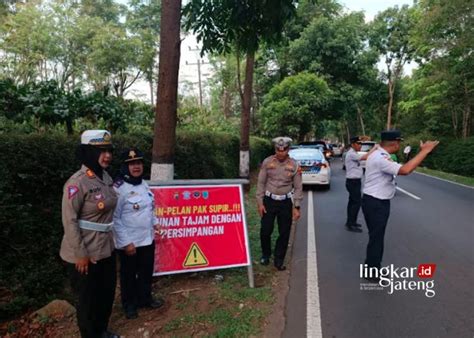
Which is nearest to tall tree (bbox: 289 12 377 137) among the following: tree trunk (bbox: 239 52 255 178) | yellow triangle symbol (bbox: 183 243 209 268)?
tree trunk (bbox: 239 52 255 178)

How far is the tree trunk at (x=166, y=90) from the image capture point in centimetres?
432

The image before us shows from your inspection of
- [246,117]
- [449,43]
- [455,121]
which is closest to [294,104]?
[449,43]

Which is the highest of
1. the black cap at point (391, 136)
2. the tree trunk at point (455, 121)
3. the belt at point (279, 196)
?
the tree trunk at point (455, 121)

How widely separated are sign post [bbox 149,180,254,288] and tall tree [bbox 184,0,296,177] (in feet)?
8.53

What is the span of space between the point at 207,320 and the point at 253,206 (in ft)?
18.1

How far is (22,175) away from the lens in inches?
131

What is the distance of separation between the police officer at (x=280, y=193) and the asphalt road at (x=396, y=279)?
0.62m

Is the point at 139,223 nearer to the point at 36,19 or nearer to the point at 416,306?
the point at 416,306

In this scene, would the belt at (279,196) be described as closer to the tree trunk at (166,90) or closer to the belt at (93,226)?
the tree trunk at (166,90)

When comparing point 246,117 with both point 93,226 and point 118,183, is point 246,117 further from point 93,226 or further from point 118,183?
point 93,226

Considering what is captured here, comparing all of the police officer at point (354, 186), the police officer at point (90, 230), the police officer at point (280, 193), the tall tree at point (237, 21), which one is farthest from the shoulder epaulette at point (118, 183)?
the police officer at point (354, 186)

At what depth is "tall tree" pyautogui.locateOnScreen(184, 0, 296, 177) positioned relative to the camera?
4.84 meters

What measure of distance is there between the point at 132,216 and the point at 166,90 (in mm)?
1836

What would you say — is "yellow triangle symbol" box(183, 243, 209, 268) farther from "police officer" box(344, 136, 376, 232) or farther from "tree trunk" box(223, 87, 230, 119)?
"tree trunk" box(223, 87, 230, 119)
